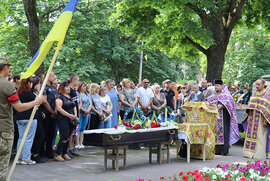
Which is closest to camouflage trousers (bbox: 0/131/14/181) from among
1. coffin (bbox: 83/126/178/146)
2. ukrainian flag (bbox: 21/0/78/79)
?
ukrainian flag (bbox: 21/0/78/79)

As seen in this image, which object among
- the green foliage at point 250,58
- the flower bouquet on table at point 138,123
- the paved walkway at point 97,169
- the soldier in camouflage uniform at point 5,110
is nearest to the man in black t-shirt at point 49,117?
the paved walkway at point 97,169

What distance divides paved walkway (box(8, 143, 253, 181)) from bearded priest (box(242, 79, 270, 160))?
0.63 m

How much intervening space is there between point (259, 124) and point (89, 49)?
22.3 meters

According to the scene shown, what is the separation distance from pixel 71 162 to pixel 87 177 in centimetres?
188

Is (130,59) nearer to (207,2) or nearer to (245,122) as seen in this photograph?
(207,2)

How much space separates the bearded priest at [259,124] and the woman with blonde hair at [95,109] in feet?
15.1

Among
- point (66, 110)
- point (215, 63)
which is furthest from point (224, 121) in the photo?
point (215, 63)

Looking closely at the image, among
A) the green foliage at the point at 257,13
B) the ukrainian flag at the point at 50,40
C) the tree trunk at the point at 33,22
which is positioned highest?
the green foliage at the point at 257,13

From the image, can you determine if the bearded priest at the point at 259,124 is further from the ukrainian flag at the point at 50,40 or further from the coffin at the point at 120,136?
the ukrainian flag at the point at 50,40

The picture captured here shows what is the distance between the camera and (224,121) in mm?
13055

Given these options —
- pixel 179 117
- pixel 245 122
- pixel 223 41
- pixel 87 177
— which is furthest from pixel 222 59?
pixel 87 177

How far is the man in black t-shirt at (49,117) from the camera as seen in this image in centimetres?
A: 1057

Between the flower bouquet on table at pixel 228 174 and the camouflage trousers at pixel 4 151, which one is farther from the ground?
the camouflage trousers at pixel 4 151

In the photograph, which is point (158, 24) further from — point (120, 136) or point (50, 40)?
point (50, 40)
